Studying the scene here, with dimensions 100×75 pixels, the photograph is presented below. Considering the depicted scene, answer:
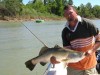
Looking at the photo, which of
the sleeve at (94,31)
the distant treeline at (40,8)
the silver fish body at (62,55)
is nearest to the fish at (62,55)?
the silver fish body at (62,55)

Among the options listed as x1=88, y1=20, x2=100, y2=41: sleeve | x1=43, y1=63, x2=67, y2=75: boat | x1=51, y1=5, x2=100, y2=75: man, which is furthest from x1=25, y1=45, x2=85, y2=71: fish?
x1=43, y1=63, x2=67, y2=75: boat

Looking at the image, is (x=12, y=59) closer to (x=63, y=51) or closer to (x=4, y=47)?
(x=4, y=47)

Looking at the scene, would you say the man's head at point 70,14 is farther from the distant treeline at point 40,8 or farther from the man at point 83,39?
the distant treeline at point 40,8

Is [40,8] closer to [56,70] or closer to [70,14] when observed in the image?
[56,70]

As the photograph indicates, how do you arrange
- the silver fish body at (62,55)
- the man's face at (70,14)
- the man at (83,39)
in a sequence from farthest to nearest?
the man at (83,39), the man's face at (70,14), the silver fish body at (62,55)

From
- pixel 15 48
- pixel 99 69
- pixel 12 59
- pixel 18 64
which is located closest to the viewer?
pixel 99 69

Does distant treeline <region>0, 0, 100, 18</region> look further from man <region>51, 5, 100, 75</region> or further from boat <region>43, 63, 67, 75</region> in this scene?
man <region>51, 5, 100, 75</region>

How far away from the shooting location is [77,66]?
4.14 metres

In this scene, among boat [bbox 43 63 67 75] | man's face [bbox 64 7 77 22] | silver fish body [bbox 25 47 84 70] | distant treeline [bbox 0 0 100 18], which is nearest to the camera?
silver fish body [bbox 25 47 84 70]

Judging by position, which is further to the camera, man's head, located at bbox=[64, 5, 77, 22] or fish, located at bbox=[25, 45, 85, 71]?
man's head, located at bbox=[64, 5, 77, 22]

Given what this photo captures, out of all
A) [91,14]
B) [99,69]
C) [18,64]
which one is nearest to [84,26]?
[99,69]

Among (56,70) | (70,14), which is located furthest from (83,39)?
(56,70)

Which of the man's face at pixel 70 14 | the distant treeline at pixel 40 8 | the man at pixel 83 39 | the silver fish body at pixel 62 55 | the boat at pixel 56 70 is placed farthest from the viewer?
the distant treeline at pixel 40 8

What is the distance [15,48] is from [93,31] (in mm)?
17159
